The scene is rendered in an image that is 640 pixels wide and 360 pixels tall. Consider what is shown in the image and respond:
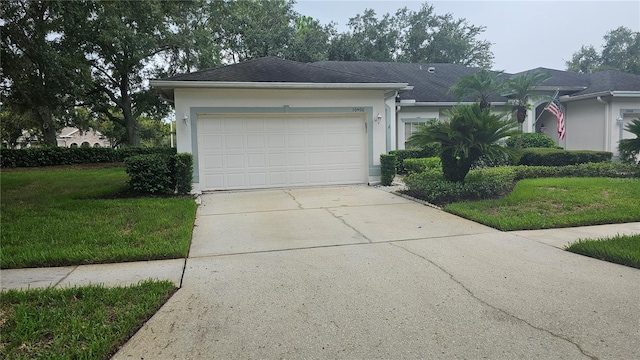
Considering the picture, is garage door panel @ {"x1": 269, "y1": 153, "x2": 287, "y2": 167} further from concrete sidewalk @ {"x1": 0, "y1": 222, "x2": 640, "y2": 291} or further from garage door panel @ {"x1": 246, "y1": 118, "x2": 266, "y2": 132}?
concrete sidewalk @ {"x1": 0, "y1": 222, "x2": 640, "y2": 291}

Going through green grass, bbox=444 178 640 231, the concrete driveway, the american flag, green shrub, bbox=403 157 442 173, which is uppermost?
the american flag

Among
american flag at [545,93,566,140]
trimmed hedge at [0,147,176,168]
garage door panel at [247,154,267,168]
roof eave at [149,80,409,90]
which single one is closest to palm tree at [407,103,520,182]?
roof eave at [149,80,409,90]

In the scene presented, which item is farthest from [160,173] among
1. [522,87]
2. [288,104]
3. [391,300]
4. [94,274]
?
[522,87]

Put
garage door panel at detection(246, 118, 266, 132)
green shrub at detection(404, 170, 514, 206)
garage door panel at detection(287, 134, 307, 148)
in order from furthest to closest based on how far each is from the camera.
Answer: garage door panel at detection(287, 134, 307, 148) < garage door panel at detection(246, 118, 266, 132) < green shrub at detection(404, 170, 514, 206)

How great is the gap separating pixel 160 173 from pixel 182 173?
0.57 metres

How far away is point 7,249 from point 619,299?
6.83m

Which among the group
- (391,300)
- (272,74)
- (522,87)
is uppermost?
(272,74)

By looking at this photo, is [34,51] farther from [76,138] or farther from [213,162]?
[76,138]

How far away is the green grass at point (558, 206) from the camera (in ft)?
21.5

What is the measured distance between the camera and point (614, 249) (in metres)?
4.82

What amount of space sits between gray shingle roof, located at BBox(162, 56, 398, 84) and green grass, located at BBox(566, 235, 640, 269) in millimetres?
7402

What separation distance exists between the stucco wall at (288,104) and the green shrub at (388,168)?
294 millimetres

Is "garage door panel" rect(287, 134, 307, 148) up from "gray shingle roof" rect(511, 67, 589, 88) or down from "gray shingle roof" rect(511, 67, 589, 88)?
down

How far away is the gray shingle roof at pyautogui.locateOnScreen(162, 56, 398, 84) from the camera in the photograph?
10459mm
